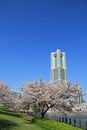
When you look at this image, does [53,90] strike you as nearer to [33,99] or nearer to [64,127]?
[33,99]

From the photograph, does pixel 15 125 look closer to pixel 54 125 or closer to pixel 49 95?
pixel 54 125

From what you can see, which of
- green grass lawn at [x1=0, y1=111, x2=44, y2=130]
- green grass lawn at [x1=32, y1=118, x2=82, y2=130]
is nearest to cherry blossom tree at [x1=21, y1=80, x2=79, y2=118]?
green grass lawn at [x1=0, y1=111, x2=44, y2=130]

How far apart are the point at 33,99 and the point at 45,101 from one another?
6.64 feet

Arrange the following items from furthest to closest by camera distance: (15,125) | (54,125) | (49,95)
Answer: (49,95)
(15,125)
(54,125)

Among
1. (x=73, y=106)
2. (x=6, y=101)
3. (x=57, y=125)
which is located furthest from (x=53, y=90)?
(x=6, y=101)

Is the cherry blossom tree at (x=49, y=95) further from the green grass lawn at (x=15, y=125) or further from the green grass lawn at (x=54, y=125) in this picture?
the green grass lawn at (x=54, y=125)

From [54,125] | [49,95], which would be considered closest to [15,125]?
[54,125]

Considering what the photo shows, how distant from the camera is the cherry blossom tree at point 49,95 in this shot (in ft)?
105

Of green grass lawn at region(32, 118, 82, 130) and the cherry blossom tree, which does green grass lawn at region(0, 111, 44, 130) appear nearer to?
green grass lawn at region(32, 118, 82, 130)

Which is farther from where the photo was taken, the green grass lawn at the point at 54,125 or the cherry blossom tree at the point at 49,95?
the cherry blossom tree at the point at 49,95

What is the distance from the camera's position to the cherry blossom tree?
105 ft

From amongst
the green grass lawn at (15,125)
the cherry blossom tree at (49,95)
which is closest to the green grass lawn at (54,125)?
the green grass lawn at (15,125)

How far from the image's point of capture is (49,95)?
32031 mm

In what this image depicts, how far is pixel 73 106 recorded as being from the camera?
34062mm
